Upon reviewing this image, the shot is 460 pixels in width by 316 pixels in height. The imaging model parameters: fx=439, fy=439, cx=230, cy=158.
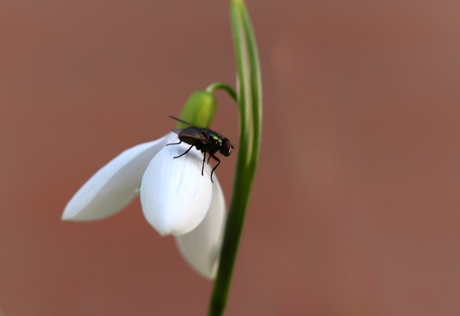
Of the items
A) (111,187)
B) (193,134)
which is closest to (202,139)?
(193,134)

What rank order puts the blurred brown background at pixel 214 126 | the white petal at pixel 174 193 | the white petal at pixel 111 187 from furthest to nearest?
1. the blurred brown background at pixel 214 126
2. the white petal at pixel 111 187
3. the white petal at pixel 174 193

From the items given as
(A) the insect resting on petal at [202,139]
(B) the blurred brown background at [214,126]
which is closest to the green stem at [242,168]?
(A) the insect resting on petal at [202,139]

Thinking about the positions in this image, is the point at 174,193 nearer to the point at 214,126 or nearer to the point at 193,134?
the point at 193,134

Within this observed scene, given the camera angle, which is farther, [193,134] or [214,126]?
[214,126]

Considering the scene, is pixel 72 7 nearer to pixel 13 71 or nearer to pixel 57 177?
pixel 13 71

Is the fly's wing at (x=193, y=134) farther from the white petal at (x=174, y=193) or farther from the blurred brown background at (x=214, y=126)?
the blurred brown background at (x=214, y=126)
